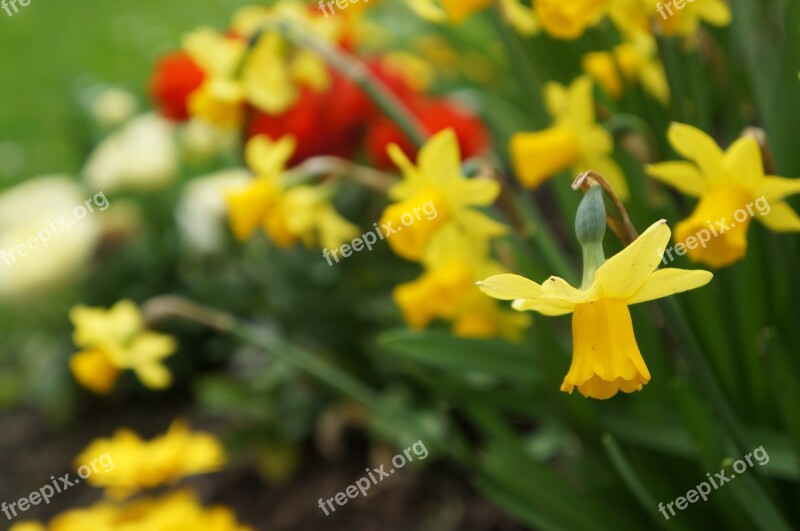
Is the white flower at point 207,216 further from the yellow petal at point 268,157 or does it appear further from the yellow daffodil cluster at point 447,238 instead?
the yellow daffodil cluster at point 447,238

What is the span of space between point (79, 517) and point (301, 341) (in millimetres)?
566

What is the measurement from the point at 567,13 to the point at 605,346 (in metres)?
0.31

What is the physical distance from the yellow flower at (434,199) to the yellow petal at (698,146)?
17 centimetres

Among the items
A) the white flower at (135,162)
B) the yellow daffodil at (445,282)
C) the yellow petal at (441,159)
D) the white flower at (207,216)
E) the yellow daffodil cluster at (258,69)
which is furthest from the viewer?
the white flower at (135,162)

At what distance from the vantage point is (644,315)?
854mm

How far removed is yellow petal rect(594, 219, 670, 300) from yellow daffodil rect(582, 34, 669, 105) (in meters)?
0.48

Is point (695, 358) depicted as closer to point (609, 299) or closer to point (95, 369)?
point (609, 299)

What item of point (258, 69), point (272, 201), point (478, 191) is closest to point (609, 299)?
point (478, 191)

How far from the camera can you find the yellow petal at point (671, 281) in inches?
A: 20.0

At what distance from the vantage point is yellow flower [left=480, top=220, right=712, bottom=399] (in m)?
0.50

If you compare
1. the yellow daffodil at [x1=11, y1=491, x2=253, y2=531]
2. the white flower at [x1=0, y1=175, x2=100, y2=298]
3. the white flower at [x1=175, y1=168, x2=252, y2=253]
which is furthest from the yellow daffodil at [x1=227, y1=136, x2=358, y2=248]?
the white flower at [x1=0, y1=175, x2=100, y2=298]

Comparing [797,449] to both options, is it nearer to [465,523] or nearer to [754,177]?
[754,177]

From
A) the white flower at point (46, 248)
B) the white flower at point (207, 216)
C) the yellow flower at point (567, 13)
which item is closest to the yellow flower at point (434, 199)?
the yellow flower at point (567, 13)

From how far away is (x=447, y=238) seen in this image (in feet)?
2.93
